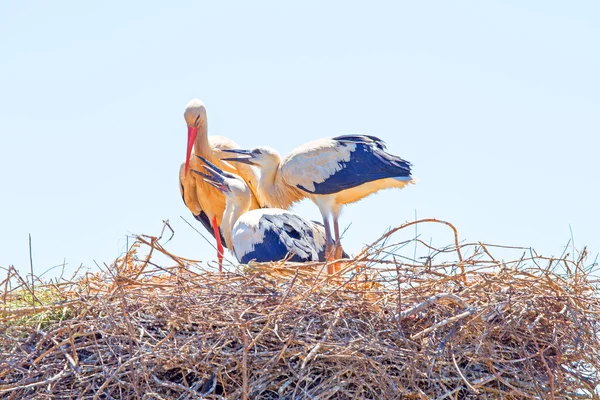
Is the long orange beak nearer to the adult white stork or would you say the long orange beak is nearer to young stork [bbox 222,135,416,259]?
the adult white stork

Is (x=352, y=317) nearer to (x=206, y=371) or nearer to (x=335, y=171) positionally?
(x=206, y=371)

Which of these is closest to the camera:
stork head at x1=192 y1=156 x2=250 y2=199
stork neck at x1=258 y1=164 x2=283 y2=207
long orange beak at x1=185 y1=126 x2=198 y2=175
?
stork head at x1=192 y1=156 x2=250 y2=199

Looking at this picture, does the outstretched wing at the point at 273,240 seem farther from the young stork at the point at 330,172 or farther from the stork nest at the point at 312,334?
the stork nest at the point at 312,334

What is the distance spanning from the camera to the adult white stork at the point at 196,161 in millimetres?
9242

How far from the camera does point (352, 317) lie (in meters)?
4.75

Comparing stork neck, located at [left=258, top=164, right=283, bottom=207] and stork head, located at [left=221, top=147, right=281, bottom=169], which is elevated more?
stork head, located at [left=221, top=147, right=281, bottom=169]

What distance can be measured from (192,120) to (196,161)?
37cm

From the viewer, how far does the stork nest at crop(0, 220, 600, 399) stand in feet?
14.8

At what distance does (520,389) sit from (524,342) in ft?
→ 0.87

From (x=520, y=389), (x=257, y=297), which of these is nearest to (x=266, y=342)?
(x=257, y=297)

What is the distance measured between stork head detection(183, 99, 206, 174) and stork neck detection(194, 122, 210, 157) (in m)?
0.03

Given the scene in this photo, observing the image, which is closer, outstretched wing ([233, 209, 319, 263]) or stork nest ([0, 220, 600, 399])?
stork nest ([0, 220, 600, 399])

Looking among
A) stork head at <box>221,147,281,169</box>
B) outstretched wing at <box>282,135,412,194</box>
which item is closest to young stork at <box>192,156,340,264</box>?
outstretched wing at <box>282,135,412,194</box>

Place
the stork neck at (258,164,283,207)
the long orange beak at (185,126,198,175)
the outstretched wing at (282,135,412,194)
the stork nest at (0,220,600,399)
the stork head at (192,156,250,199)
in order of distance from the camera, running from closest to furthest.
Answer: the stork nest at (0,220,600,399), the stork head at (192,156,250,199), the outstretched wing at (282,135,412,194), the stork neck at (258,164,283,207), the long orange beak at (185,126,198,175)
